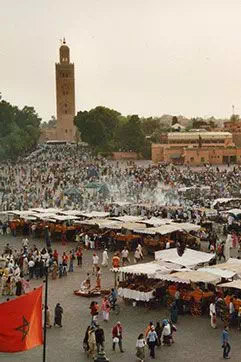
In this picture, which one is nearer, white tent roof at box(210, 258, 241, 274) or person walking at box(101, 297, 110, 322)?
person walking at box(101, 297, 110, 322)

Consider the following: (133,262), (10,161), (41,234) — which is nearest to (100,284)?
(133,262)

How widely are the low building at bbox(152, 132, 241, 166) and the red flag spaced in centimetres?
6395

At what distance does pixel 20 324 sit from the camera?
923 centimetres

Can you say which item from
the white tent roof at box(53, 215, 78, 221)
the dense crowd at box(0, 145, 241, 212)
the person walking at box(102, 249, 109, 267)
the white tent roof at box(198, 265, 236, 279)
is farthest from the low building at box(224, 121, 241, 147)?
the white tent roof at box(198, 265, 236, 279)

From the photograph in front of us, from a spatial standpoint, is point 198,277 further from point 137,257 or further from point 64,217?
point 64,217

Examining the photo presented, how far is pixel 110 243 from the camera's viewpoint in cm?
2606

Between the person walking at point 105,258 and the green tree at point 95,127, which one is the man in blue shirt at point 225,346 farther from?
the green tree at point 95,127

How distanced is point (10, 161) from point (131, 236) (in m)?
50.7

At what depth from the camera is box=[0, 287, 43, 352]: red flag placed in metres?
9.12

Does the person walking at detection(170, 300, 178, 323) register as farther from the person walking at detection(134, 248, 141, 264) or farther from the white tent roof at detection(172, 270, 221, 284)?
the person walking at detection(134, 248, 141, 264)

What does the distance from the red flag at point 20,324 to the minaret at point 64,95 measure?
355 ft

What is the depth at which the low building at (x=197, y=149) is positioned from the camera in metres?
73.3

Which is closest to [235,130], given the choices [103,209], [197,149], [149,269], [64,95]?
[197,149]

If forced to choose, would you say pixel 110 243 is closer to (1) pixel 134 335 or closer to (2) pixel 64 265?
(2) pixel 64 265
